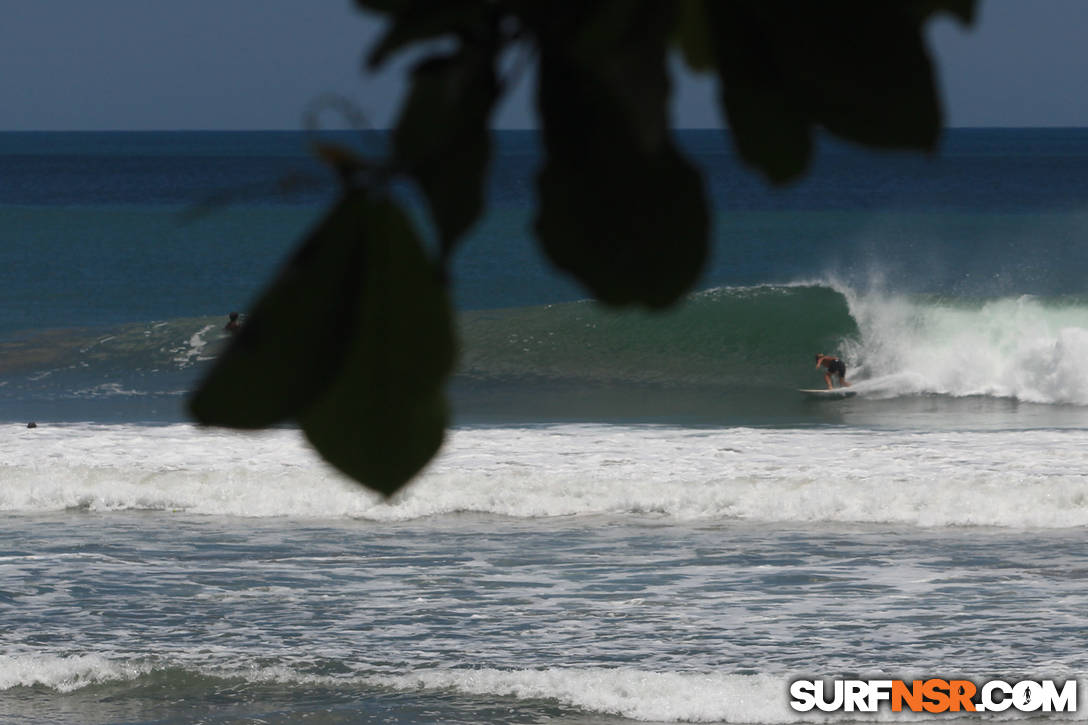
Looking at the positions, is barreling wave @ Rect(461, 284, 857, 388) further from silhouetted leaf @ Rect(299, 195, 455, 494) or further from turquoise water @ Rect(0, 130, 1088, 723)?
silhouetted leaf @ Rect(299, 195, 455, 494)

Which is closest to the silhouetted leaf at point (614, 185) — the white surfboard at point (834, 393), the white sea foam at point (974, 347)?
the white sea foam at point (974, 347)

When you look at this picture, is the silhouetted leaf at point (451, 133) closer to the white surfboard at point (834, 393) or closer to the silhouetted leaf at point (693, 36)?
the silhouetted leaf at point (693, 36)

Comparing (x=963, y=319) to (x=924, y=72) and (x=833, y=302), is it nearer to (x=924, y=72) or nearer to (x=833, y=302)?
(x=833, y=302)

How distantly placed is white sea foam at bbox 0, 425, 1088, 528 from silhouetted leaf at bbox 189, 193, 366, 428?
9515 millimetres

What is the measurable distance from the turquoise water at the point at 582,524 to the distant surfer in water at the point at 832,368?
41 cm

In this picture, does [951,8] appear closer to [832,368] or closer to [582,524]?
[582,524]

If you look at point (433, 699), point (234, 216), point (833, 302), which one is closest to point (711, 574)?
point (433, 699)

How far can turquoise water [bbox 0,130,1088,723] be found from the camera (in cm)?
641

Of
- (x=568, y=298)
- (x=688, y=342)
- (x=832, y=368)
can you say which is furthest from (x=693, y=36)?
(x=568, y=298)

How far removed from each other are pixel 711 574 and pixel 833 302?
49.5ft

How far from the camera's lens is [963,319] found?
20.4 meters

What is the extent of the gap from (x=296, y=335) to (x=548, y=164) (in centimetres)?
9

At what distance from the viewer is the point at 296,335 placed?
1.37ft

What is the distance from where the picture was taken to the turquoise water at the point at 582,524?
6.41 metres
